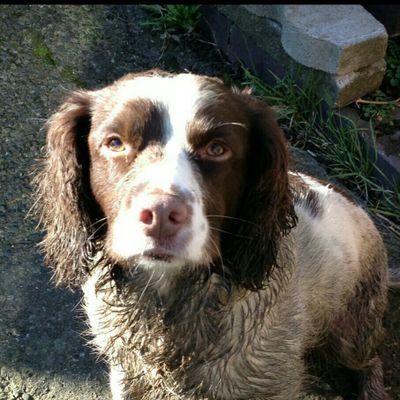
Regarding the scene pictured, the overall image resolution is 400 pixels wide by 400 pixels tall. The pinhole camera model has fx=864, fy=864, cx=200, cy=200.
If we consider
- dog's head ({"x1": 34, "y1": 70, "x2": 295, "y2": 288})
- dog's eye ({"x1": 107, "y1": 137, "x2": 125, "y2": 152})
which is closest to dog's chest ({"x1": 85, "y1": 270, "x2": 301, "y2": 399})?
dog's head ({"x1": 34, "y1": 70, "x2": 295, "y2": 288})

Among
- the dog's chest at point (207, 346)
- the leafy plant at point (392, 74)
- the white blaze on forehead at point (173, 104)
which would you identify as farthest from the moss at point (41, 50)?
the white blaze on forehead at point (173, 104)

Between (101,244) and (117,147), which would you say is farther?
(101,244)

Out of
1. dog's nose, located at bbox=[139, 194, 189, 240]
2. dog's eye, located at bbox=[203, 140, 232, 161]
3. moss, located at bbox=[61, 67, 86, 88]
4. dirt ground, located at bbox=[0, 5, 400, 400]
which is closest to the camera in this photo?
dog's nose, located at bbox=[139, 194, 189, 240]

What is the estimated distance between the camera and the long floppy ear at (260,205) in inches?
116

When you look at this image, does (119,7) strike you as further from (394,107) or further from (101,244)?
(101,244)

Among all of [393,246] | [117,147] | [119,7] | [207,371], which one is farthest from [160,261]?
[119,7]

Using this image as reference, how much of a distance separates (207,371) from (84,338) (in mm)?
998

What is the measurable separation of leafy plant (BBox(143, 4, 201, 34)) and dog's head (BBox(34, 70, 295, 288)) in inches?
99.7

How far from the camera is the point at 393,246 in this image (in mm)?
4496

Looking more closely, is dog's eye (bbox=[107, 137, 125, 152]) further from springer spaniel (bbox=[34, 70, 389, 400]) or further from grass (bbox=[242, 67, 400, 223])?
grass (bbox=[242, 67, 400, 223])

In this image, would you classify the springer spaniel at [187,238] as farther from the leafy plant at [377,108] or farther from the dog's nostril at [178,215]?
the leafy plant at [377,108]

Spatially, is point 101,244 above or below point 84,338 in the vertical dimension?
above

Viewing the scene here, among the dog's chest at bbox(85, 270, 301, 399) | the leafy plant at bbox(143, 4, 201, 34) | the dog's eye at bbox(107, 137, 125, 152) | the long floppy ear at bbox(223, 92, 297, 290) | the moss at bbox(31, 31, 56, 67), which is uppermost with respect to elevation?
the dog's eye at bbox(107, 137, 125, 152)

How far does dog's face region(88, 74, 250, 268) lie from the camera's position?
2.51 m
